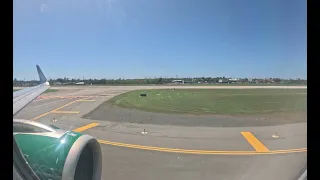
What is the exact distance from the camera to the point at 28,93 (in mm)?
1652

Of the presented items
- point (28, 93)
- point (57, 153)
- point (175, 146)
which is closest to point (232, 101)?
point (175, 146)

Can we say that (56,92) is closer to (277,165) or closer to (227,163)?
(227,163)

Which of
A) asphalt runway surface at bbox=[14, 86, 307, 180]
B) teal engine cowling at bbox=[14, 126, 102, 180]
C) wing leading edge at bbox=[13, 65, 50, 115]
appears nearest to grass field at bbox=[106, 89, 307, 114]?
asphalt runway surface at bbox=[14, 86, 307, 180]

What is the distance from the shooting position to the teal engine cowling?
111cm

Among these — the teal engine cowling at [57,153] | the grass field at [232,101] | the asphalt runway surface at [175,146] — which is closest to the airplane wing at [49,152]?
the teal engine cowling at [57,153]

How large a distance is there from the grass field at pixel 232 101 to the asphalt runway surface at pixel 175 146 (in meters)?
0.20

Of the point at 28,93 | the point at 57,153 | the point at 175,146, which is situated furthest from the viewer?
the point at 175,146

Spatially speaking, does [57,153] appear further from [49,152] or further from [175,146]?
[175,146]

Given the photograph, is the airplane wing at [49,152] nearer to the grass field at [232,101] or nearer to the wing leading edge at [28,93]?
the wing leading edge at [28,93]

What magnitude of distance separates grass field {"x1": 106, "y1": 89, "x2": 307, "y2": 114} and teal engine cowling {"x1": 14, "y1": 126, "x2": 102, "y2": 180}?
1.31m

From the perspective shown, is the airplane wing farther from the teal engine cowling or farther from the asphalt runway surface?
the asphalt runway surface

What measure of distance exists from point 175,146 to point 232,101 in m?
2.35

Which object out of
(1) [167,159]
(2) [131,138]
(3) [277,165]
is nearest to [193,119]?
(2) [131,138]
